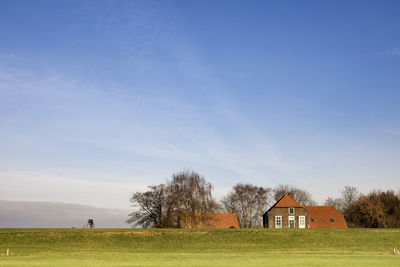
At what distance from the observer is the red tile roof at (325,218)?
86.5m

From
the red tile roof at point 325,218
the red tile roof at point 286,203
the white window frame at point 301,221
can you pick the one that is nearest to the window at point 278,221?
the red tile roof at point 286,203

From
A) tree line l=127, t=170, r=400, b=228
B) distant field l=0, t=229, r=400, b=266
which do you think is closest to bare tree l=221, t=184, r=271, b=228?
Answer: tree line l=127, t=170, r=400, b=228

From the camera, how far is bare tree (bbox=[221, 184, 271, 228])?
112375 mm

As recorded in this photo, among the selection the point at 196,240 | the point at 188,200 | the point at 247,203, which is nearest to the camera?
the point at 196,240

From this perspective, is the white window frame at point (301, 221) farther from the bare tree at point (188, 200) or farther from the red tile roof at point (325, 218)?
the bare tree at point (188, 200)

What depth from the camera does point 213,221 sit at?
85.3 metres

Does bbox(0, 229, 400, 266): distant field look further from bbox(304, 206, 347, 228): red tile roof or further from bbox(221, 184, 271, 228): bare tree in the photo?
bbox(221, 184, 271, 228): bare tree

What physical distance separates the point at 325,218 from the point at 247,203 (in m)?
29.2

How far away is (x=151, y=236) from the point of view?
182ft

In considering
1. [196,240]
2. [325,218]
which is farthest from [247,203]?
[196,240]

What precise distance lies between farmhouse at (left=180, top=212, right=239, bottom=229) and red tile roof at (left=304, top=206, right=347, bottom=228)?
1545 centimetres

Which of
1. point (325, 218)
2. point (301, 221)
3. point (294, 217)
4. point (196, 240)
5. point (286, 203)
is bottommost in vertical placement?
point (196, 240)

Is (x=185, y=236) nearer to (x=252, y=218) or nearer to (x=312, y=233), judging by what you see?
(x=312, y=233)

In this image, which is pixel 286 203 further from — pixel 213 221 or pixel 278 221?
pixel 213 221
